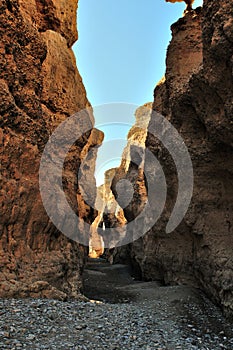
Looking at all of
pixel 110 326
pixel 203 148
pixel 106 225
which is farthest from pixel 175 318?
pixel 106 225

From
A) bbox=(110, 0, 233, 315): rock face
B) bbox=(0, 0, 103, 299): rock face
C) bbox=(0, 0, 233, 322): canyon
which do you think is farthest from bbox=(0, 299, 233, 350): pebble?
bbox=(110, 0, 233, 315): rock face

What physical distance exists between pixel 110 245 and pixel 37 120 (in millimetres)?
37461

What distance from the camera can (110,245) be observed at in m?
47.8

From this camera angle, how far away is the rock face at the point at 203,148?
961cm

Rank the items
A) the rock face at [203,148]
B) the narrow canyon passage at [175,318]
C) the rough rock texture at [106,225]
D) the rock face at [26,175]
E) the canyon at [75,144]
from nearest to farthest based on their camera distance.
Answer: the narrow canyon passage at [175,318] < the rock face at [203,148] < the canyon at [75,144] < the rock face at [26,175] < the rough rock texture at [106,225]

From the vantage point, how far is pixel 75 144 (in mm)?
16703

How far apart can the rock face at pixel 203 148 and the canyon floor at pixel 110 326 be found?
142 cm

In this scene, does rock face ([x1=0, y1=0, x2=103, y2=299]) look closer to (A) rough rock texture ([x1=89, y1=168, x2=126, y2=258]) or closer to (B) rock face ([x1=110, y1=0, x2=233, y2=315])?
(B) rock face ([x1=110, y1=0, x2=233, y2=315])

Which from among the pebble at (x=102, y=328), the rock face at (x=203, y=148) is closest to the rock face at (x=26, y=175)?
the pebble at (x=102, y=328)

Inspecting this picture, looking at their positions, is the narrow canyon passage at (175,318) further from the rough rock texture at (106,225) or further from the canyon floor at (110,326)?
the rough rock texture at (106,225)

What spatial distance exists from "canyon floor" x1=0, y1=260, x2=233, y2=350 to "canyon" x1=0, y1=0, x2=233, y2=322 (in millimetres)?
1023

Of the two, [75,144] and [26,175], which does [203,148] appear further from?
[26,175]

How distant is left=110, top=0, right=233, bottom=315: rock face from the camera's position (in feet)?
31.5

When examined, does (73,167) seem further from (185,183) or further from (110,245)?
(110,245)
